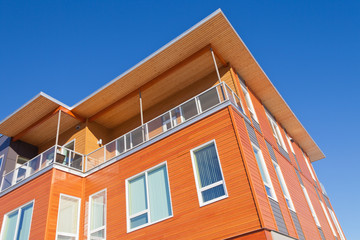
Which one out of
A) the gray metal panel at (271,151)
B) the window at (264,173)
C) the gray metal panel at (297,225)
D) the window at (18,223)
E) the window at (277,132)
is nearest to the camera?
the window at (264,173)

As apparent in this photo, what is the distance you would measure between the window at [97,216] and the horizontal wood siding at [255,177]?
6.28m

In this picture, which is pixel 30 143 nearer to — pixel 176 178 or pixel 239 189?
pixel 176 178

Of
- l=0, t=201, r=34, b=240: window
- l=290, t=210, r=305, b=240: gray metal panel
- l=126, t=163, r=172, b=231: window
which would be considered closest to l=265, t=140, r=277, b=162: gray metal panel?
l=290, t=210, r=305, b=240: gray metal panel

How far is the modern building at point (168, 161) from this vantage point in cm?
909

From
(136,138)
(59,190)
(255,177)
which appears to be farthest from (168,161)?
(59,190)

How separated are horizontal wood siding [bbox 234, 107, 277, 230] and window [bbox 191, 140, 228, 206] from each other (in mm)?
926

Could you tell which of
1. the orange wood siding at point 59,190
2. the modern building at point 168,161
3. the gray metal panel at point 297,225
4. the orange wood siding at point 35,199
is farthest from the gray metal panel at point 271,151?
the orange wood siding at point 35,199

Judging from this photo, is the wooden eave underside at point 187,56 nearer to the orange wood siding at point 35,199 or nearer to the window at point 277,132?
the window at point 277,132

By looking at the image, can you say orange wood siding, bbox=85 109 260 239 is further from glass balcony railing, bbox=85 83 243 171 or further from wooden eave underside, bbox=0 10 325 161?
wooden eave underside, bbox=0 10 325 161

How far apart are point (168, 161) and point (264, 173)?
3518 mm

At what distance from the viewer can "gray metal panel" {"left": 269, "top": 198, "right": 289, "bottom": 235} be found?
9.16m

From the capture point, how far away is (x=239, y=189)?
859 cm

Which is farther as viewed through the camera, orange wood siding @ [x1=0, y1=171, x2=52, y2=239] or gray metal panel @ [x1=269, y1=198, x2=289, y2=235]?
orange wood siding @ [x1=0, y1=171, x2=52, y2=239]

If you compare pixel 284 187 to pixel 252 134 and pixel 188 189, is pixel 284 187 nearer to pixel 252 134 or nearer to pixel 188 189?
pixel 252 134
